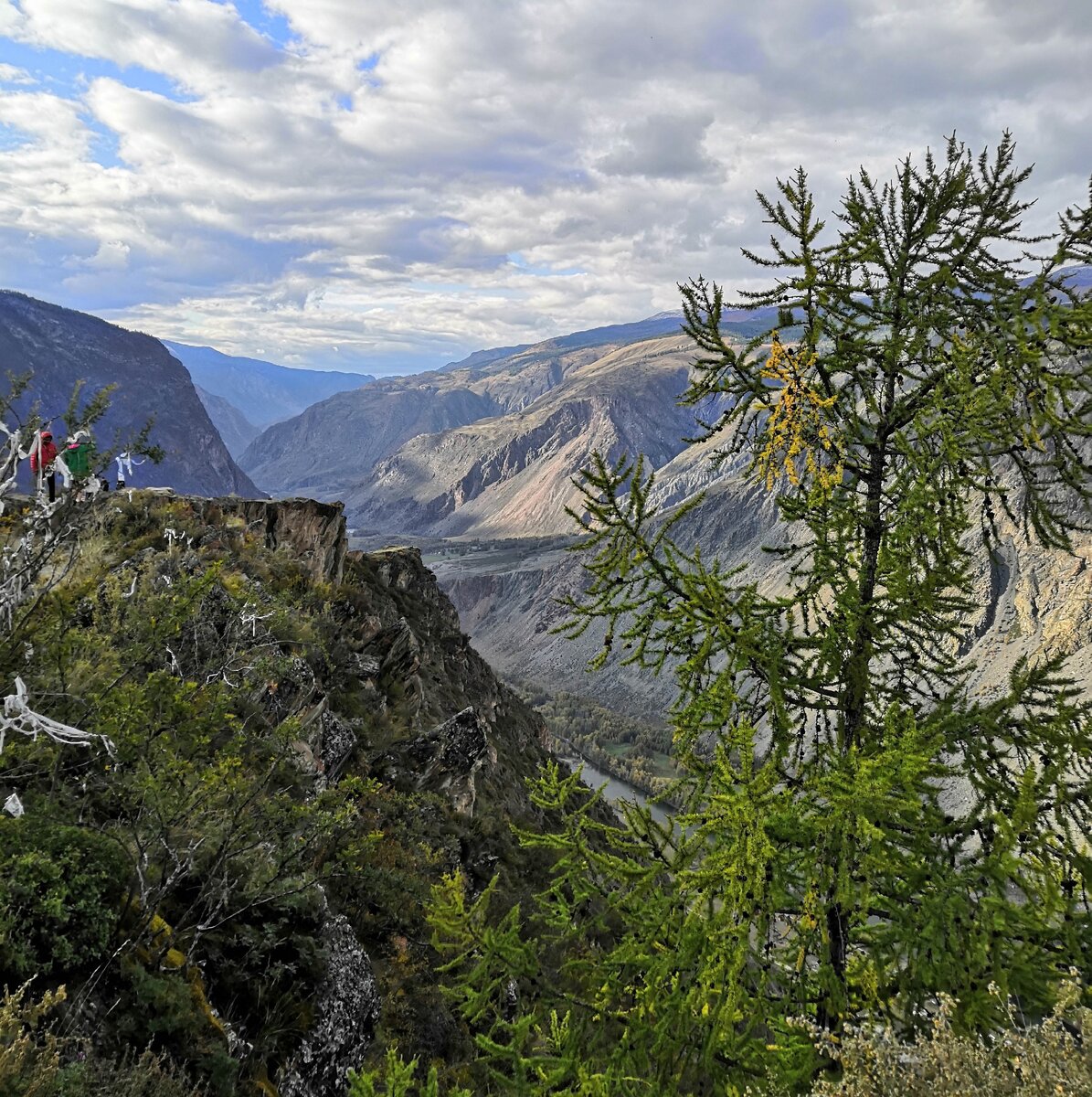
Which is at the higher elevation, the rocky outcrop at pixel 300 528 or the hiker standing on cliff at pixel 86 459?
the hiker standing on cliff at pixel 86 459

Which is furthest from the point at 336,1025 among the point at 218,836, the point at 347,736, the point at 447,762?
the point at 447,762

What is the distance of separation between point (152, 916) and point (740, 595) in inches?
219

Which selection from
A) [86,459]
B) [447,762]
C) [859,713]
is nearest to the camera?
[859,713]

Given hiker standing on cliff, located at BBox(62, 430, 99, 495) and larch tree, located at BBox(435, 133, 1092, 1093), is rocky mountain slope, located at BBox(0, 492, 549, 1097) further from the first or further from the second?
larch tree, located at BBox(435, 133, 1092, 1093)

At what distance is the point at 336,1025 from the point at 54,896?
3.27 m

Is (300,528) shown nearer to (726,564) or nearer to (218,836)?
(218,836)

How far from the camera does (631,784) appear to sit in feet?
266

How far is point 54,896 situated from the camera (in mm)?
4824

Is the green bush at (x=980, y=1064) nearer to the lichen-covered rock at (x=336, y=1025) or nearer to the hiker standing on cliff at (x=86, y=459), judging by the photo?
the lichen-covered rock at (x=336, y=1025)

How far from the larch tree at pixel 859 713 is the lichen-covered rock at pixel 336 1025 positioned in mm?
2425

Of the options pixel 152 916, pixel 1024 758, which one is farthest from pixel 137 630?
pixel 1024 758

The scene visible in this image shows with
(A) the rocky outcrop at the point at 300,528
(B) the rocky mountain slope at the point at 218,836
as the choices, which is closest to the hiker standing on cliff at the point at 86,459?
(B) the rocky mountain slope at the point at 218,836

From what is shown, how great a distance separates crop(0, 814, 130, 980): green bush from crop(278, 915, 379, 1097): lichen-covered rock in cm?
222

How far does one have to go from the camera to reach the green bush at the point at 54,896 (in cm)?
A: 457
